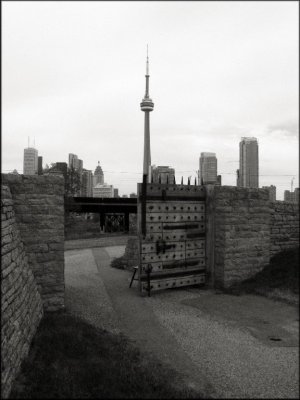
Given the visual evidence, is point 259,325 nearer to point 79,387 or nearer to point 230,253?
point 79,387

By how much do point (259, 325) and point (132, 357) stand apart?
1964 millimetres

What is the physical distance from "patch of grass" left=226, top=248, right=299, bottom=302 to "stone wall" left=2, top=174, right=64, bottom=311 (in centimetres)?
450

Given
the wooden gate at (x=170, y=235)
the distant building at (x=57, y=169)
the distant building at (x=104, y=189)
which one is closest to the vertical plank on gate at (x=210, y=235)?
the wooden gate at (x=170, y=235)

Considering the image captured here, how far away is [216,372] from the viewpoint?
15.1 feet

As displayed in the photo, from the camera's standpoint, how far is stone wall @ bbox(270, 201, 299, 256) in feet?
34.1

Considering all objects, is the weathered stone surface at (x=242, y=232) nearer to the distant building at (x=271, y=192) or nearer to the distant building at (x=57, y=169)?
the distant building at (x=271, y=192)

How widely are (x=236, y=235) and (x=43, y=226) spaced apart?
17.3ft

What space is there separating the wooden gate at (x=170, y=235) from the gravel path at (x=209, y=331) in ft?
1.46

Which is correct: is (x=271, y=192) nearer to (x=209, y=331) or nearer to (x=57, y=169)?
(x=209, y=331)

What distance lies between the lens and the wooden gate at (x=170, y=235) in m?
9.27

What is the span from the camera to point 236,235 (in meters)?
9.70

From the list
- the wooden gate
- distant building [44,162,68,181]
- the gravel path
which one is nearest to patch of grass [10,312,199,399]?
the gravel path

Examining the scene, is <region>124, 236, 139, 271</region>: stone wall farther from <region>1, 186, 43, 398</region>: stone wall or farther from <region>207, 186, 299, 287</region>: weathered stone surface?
<region>1, 186, 43, 398</region>: stone wall

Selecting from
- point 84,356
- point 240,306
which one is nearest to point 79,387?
point 84,356
